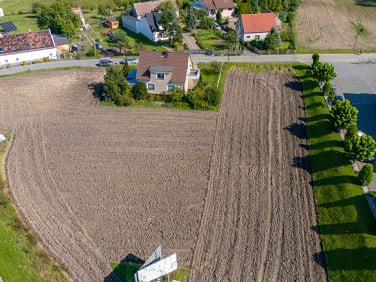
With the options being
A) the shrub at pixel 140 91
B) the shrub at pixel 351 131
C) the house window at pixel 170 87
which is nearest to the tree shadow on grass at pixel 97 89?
Result: the shrub at pixel 140 91

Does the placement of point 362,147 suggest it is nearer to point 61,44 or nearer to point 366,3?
point 61,44

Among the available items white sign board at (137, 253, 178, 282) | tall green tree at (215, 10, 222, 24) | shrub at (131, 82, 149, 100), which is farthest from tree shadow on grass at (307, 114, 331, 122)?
tall green tree at (215, 10, 222, 24)

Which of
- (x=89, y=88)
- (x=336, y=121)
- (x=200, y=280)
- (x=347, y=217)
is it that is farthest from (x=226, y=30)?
(x=200, y=280)

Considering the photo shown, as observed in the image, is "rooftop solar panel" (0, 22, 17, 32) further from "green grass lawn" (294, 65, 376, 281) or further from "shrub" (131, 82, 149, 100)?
"green grass lawn" (294, 65, 376, 281)

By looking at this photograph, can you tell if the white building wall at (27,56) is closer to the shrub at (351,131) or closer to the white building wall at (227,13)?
the white building wall at (227,13)

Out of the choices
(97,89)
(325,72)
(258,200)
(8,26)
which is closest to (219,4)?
(325,72)

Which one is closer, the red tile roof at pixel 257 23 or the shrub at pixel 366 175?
the shrub at pixel 366 175
